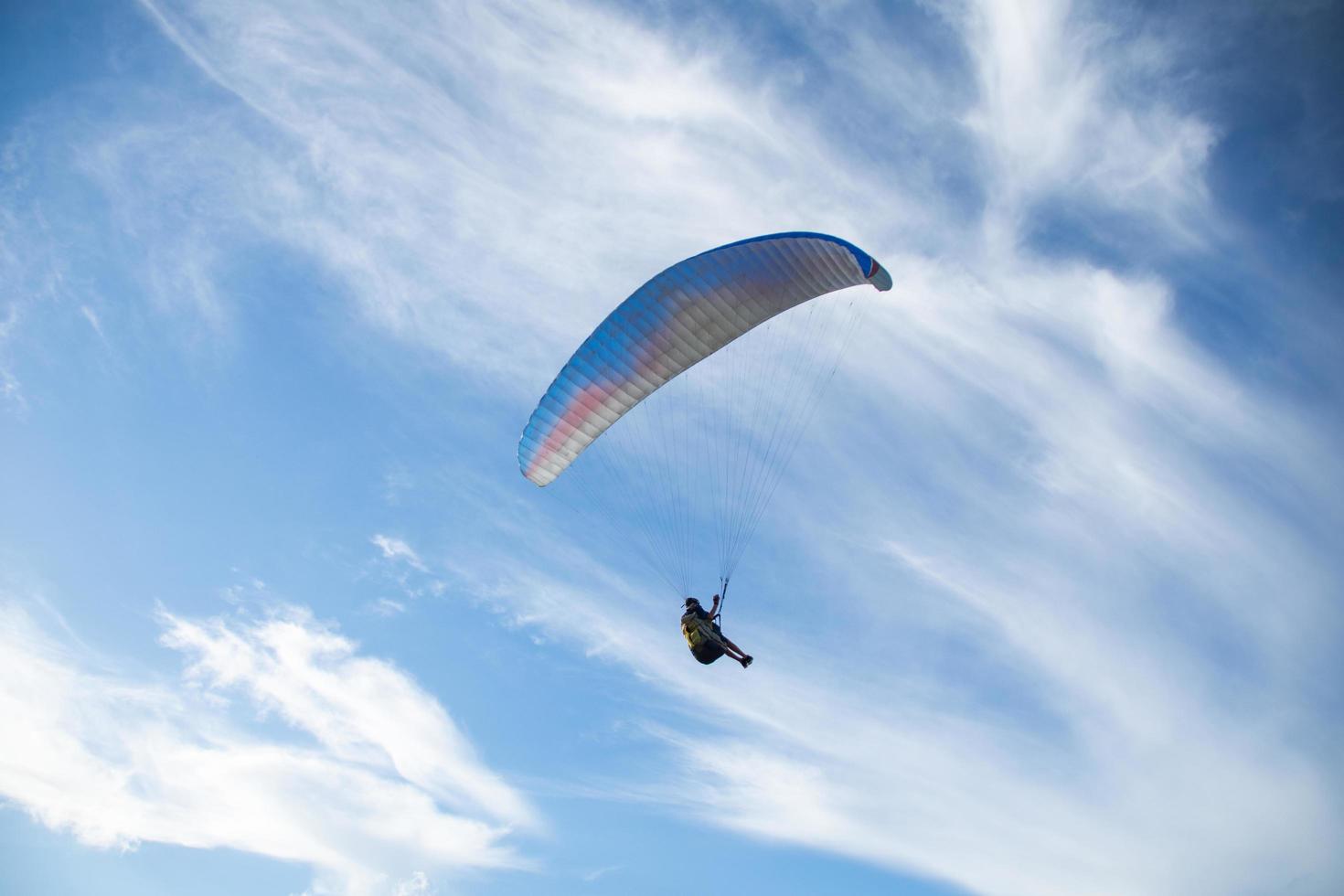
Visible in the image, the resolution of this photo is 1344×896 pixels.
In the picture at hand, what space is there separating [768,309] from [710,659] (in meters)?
9.83

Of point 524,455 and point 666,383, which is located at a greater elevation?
point 666,383

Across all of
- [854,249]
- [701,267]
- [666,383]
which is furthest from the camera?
[666,383]

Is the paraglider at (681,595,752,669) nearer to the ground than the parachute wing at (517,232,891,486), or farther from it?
nearer to the ground

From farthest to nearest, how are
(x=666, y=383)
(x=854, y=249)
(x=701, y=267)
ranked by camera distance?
1. (x=666, y=383)
2. (x=701, y=267)
3. (x=854, y=249)

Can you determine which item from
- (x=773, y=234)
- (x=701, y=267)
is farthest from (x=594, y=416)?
(x=773, y=234)

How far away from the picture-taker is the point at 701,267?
23.3 m

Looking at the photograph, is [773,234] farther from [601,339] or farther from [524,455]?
[524,455]

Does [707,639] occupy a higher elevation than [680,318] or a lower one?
lower

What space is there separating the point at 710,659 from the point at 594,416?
7693 mm

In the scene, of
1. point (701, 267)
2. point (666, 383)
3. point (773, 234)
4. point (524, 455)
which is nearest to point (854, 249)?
point (773, 234)

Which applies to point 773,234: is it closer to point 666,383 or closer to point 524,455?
point 666,383

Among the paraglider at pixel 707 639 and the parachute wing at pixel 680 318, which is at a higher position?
the parachute wing at pixel 680 318

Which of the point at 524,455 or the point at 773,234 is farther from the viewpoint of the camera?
the point at 524,455

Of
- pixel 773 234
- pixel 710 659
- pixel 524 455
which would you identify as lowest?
pixel 710 659
